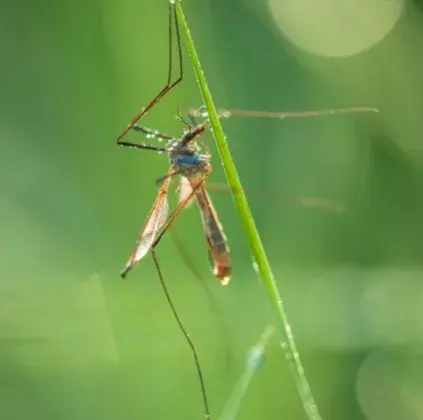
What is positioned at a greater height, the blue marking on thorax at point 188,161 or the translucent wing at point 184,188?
the blue marking on thorax at point 188,161

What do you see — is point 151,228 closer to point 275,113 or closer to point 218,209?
point 275,113

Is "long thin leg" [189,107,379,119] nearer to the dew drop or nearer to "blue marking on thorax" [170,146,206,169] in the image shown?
"blue marking on thorax" [170,146,206,169]

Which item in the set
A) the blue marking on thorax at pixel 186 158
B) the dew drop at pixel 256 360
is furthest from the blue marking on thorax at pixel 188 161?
the dew drop at pixel 256 360

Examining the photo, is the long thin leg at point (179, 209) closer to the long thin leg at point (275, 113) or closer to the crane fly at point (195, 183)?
the crane fly at point (195, 183)

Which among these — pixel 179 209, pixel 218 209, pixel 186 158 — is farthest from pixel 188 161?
pixel 218 209

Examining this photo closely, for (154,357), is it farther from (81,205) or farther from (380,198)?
(380,198)
